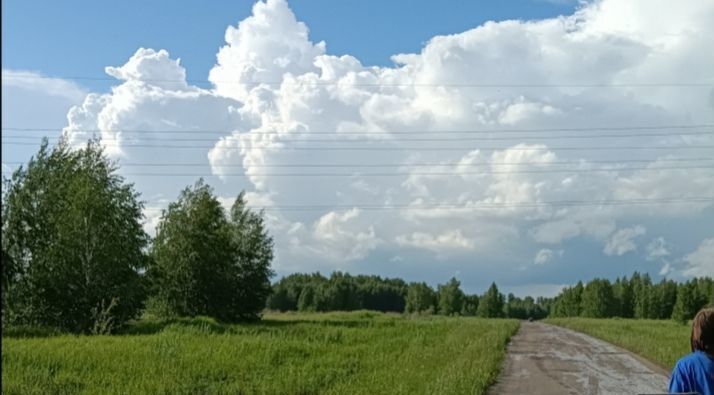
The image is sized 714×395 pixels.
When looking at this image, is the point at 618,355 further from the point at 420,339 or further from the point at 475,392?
the point at 475,392

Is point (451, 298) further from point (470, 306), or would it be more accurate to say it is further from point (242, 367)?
point (242, 367)

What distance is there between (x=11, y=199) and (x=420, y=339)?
64.6 ft

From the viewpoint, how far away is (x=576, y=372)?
71.4 feet

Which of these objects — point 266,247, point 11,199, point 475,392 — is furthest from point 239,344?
point 266,247

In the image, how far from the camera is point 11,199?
3562 cm

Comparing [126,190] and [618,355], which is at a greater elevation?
[126,190]

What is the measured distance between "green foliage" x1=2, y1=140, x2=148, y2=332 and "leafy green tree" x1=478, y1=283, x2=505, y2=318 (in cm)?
11596

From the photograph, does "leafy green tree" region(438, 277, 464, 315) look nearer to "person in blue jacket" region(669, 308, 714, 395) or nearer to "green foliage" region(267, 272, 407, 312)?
"green foliage" region(267, 272, 407, 312)

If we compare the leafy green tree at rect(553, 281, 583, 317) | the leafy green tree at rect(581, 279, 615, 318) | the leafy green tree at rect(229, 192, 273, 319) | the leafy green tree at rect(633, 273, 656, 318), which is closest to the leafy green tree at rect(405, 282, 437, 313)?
the leafy green tree at rect(553, 281, 583, 317)

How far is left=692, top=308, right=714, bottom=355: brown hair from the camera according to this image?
5672 millimetres

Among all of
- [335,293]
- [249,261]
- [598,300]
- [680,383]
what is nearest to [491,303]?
[598,300]

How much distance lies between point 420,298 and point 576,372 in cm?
14197

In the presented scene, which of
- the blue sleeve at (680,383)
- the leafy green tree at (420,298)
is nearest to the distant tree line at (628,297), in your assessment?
the leafy green tree at (420,298)

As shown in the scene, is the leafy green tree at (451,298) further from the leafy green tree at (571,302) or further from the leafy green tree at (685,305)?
the leafy green tree at (685,305)
